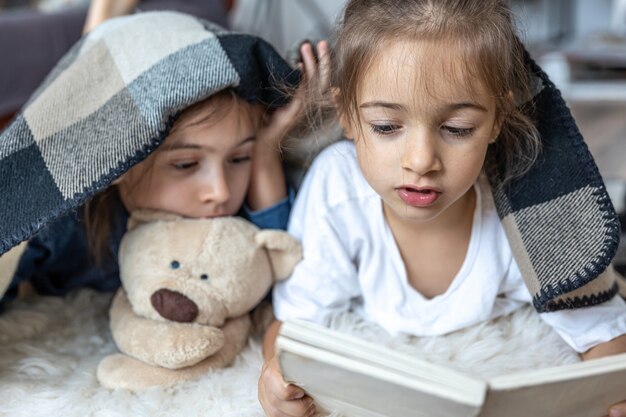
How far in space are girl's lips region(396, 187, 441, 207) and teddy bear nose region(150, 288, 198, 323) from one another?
0.82 feet

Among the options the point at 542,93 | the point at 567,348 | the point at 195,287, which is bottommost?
the point at 567,348

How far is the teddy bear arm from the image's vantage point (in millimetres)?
759

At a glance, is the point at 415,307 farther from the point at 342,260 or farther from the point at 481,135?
the point at 481,135

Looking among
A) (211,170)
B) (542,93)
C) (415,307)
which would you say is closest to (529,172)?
(542,93)

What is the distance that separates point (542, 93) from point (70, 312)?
62 centimetres

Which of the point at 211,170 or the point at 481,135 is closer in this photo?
the point at 481,135

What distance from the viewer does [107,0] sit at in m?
1.24

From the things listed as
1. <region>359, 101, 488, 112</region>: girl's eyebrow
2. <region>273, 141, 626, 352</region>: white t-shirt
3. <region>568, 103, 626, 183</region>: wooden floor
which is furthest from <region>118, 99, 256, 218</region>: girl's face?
<region>568, 103, 626, 183</region>: wooden floor

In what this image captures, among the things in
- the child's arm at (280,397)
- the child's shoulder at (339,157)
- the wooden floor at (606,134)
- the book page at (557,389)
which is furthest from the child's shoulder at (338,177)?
the wooden floor at (606,134)

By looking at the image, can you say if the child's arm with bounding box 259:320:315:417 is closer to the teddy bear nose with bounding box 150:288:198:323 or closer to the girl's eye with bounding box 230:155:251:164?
the teddy bear nose with bounding box 150:288:198:323

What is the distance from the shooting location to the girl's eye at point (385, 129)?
0.70 m

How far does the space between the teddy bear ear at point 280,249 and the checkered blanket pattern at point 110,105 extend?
0.16m

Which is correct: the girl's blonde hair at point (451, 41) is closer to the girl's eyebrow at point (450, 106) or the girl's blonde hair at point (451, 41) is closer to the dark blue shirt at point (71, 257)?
the girl's eyebrow at point (450, 106)

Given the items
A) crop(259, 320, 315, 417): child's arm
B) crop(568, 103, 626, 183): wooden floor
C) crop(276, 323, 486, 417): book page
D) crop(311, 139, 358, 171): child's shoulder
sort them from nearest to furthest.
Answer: crop(276, 323, 486, 417): book page, crop(259, 320, 315, 417): child's arm, crop(311, 139, 358, 171): child's shoulder, crop(568, 103, 626, 183): wooden floor
